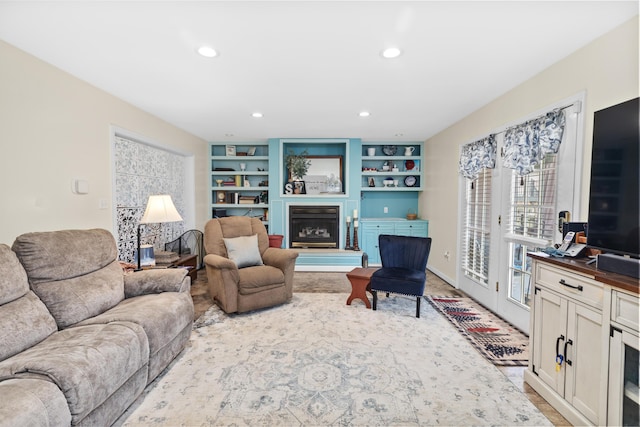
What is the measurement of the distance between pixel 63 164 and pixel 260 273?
6.83 ft

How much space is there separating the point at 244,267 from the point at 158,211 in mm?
1142

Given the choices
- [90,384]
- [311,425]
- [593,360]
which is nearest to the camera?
[90,384]

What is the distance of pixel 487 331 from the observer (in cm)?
279

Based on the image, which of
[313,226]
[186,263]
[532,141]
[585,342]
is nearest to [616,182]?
[585,342]

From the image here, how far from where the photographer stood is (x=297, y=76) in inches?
102

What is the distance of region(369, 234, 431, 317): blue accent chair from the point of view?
Answer: 3.11 meters

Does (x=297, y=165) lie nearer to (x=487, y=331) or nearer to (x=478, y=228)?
(x=478, y=228)

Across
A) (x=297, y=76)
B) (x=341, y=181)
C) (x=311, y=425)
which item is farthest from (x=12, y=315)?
(x=341, y=181)

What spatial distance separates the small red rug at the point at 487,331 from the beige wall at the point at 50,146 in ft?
12.6

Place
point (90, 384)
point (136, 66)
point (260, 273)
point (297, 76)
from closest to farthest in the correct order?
point (90, 384) → point (136, 66) → point (297, 76) → point (260, 273)

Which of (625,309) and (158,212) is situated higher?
(158,212)

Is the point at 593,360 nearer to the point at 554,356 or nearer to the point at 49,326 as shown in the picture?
the point at 554,356

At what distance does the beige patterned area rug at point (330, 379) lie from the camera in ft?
5.58

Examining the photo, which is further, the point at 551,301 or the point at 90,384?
the point at 551,301
